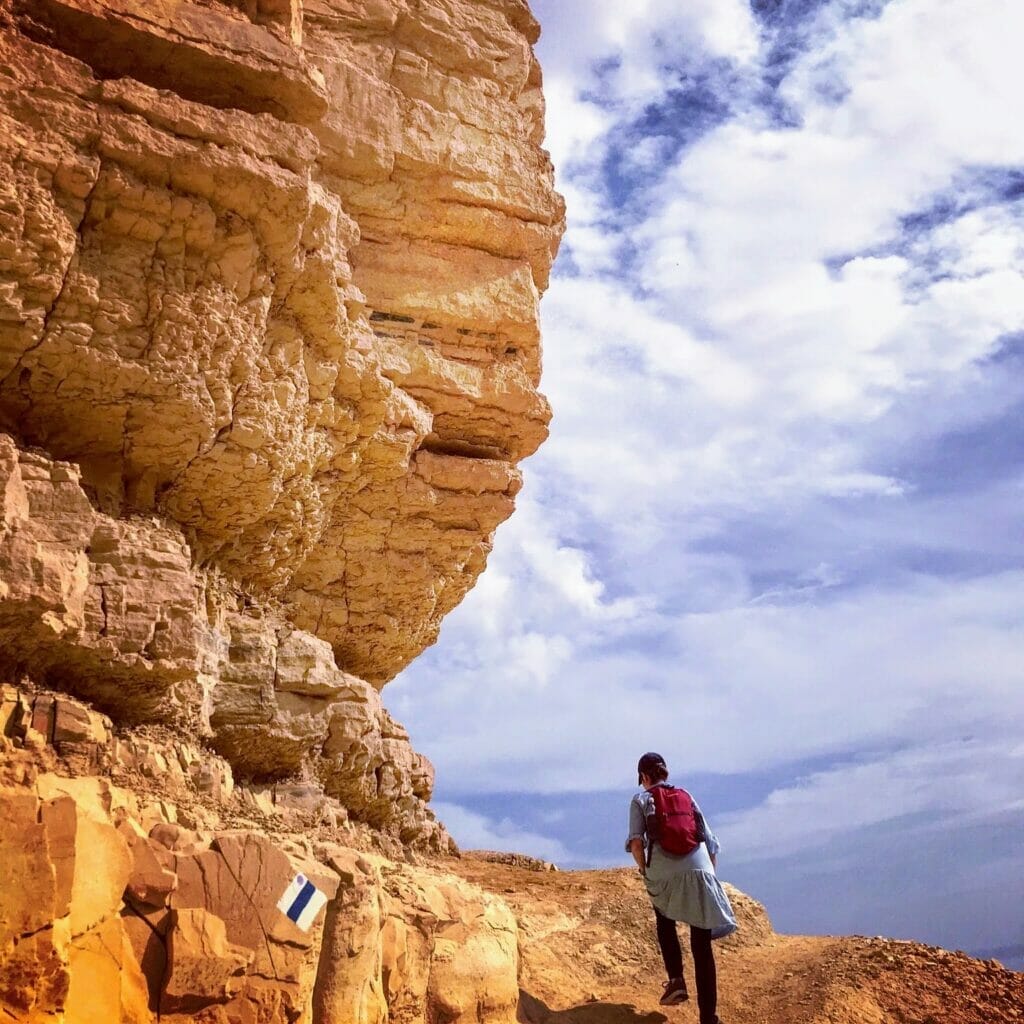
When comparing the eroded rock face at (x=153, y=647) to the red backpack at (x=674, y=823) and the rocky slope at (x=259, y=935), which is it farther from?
the red backpack at (x=674, y=823)

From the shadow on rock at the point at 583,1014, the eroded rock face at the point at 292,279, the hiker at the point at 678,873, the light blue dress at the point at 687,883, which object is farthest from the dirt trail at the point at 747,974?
the eroded rock face at the point at 292,279

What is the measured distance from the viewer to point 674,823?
25.8 ft

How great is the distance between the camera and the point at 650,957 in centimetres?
1039

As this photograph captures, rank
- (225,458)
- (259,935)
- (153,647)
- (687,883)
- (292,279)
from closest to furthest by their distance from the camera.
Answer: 1. (259,935)
2. (153,647)
3. (292,279)
4. (225,458)
5. (687,883)

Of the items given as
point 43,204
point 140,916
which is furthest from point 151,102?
point 140,916

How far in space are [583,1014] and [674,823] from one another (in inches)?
86.6

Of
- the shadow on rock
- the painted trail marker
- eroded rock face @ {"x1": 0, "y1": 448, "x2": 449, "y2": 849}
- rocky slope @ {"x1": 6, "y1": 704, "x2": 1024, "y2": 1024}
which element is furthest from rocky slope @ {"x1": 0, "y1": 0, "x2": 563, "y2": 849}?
the shadow on rock

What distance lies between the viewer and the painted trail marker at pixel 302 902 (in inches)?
246

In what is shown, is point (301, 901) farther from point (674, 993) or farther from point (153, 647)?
point (674, 993)

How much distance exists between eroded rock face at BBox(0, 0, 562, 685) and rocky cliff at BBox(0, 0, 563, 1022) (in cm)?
3

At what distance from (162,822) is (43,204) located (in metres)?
3.91

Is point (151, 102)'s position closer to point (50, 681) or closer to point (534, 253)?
point (50, 681)

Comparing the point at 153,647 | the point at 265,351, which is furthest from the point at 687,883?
the point at 265,351

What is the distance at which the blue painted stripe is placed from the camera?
6246mm
